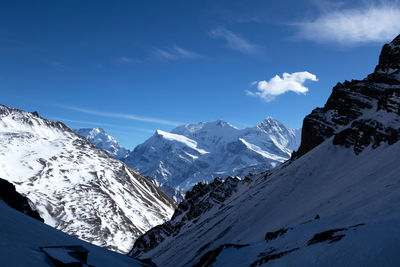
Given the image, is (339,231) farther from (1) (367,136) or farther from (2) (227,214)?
(2) (227,214)

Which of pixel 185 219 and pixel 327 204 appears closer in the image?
pixel 327 204

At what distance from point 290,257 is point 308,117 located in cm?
10091

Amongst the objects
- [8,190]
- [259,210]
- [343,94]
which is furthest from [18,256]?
[343,94]

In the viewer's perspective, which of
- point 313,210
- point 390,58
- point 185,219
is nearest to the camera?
point 313,210

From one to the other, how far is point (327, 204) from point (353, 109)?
67786 millimetres

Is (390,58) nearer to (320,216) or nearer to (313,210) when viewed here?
(313,210)

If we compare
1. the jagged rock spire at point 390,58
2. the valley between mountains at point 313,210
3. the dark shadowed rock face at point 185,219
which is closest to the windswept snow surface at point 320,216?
the valley between mountains at point 313,210

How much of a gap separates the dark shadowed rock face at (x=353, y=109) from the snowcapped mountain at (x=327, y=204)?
32 centimetres

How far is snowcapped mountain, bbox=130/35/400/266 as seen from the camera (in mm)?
21903

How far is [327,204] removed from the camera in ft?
173

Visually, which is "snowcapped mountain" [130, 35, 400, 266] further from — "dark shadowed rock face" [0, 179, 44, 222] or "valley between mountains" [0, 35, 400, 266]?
"dark shadowed rock face" [0, 179, 44, 222]

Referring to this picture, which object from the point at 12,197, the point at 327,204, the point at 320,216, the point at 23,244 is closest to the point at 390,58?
the point at 327,204

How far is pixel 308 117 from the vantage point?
118m

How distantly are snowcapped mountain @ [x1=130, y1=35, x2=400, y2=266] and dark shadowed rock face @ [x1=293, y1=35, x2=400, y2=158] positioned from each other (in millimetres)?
319
